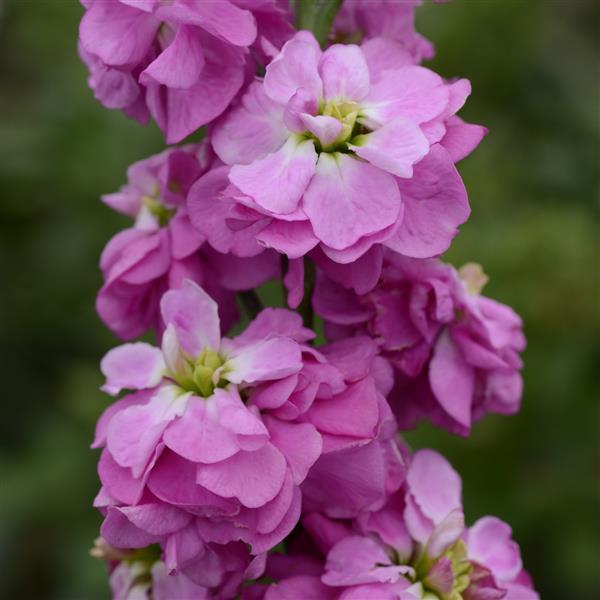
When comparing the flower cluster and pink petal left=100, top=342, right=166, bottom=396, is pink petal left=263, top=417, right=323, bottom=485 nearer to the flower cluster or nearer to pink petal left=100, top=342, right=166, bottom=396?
the flower cluster

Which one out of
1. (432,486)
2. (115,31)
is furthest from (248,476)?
(115,31)

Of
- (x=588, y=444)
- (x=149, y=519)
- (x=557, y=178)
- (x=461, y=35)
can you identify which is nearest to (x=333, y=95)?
(x=149, y=519)

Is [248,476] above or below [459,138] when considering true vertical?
below

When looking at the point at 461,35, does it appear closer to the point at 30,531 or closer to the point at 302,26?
the point at 30,531

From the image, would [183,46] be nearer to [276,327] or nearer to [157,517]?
[276,327]

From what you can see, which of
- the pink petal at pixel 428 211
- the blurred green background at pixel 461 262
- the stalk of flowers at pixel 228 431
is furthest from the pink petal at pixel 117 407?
the blurred green background at pixel 461 262

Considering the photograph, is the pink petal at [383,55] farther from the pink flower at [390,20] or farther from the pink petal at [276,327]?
the pink petal at [276,327]
